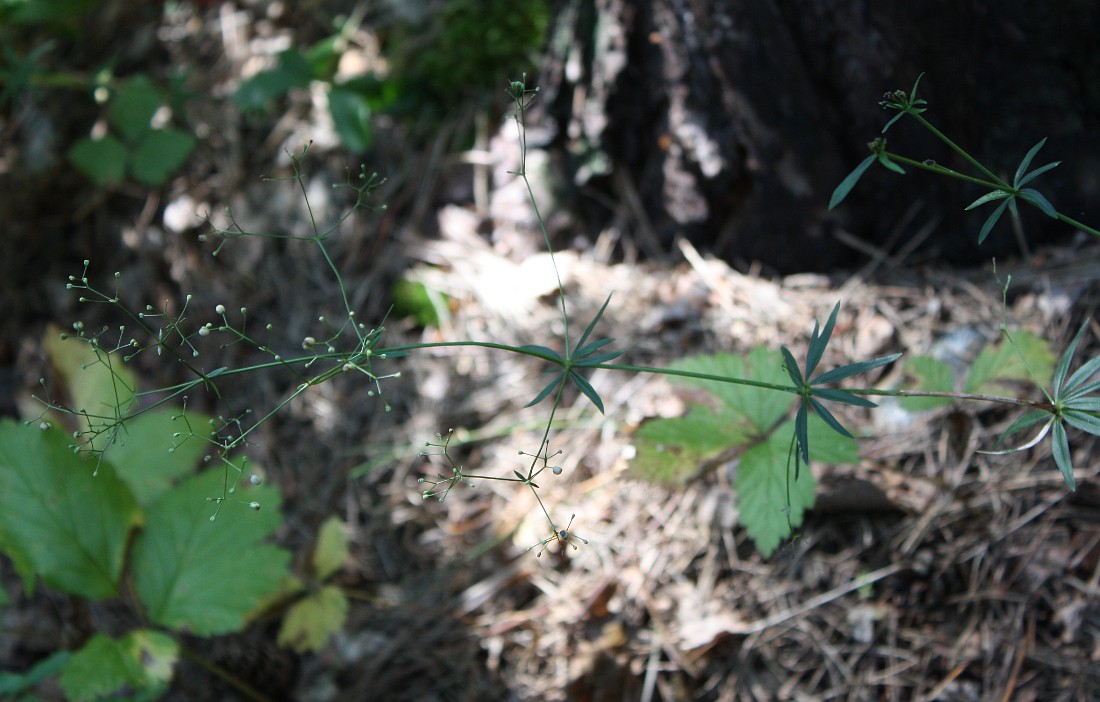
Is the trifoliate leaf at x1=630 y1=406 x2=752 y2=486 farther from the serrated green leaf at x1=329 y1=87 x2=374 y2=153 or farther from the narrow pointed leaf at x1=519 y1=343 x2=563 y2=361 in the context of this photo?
the serrated green leaf at x1=329 y1=87 x2=374 y2=153

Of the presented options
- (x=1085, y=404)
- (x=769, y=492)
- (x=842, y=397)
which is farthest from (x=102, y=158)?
(x=1085, y=404)

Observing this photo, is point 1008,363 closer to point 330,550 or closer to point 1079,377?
point 1079,377

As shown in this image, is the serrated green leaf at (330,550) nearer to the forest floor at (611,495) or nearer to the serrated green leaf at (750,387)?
the forest floor at (611,495)

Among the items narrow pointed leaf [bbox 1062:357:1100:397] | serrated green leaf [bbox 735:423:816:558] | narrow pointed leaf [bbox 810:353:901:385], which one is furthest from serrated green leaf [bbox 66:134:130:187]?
narrow pointed leaf [bbox 1062:357:1100:397]

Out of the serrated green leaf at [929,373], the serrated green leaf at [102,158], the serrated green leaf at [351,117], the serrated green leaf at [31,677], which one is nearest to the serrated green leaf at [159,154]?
the serrated green leaf at [102,158]

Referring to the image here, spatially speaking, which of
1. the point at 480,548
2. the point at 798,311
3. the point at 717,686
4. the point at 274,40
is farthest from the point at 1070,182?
the point at 274,40
